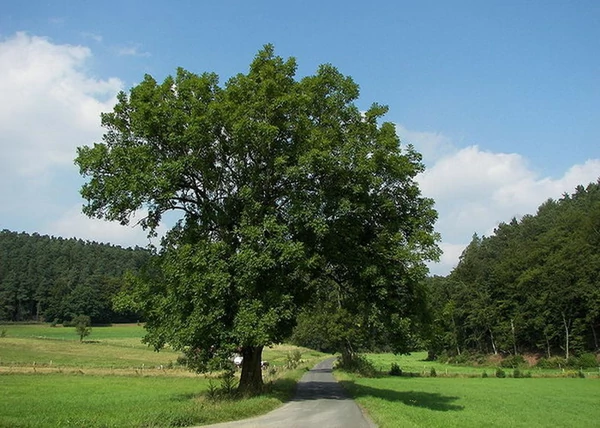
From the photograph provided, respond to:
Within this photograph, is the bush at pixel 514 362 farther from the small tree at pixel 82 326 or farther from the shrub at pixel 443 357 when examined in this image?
the small tree at pixel 82 326

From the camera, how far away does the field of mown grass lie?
16.3m

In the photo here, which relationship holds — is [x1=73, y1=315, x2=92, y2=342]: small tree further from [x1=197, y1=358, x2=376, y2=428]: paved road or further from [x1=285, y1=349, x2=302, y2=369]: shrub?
[x1=197, y1=358, x2=376, y2=428]: paved road

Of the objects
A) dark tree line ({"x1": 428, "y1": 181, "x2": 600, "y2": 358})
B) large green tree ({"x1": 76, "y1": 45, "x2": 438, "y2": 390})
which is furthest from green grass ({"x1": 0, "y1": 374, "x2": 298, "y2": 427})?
dark tree line ({"x1": 428, "y1": 181, "x2": 600, "y2": 358})

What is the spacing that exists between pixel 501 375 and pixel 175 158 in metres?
59.9

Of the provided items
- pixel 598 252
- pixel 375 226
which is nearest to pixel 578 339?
pixel 598 252

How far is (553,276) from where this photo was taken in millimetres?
89125

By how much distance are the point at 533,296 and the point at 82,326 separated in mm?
84051

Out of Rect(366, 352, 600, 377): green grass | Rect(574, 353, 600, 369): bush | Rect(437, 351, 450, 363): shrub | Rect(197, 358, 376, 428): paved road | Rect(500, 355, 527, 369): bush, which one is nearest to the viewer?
Rect(197, 358, 376, 428): paved road

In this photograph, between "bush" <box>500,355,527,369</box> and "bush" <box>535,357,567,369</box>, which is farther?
"bush" <box>500,355,527,369</box>

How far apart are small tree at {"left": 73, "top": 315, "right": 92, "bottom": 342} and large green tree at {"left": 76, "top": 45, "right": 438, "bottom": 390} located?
7176cm

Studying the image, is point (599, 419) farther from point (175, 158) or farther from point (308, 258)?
point (175, 158)

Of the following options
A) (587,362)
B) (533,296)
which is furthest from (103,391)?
(533,296)

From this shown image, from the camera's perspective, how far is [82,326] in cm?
8975

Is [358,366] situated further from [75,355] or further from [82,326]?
[82,326]
